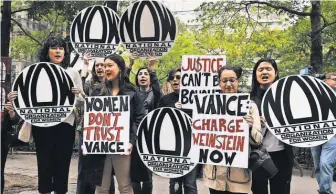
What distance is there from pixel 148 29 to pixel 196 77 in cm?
94

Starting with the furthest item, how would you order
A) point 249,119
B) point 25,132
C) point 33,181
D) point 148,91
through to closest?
point 33,181, point 148,91, point 25,132, point 249,119

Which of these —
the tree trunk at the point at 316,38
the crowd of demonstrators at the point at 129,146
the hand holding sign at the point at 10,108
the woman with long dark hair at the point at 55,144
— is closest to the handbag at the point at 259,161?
the crowd of demonstrators at the point at 129,146

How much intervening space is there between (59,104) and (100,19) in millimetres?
1399

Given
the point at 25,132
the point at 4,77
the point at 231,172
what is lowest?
the point at 231,172

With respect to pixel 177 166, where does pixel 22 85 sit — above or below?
above

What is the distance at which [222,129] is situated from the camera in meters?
3.72

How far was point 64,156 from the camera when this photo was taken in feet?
15.0

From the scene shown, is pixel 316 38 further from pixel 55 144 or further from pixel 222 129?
pixel 55 144

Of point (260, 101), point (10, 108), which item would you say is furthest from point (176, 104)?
point (10, 108)

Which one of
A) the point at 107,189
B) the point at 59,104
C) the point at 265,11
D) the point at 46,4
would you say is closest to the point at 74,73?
the point at 59,104

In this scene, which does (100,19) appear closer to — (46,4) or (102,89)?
(102,89)

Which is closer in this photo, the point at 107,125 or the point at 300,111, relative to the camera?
the point at 300,111

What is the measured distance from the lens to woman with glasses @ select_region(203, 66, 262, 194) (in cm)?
365

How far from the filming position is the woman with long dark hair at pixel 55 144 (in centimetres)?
452
